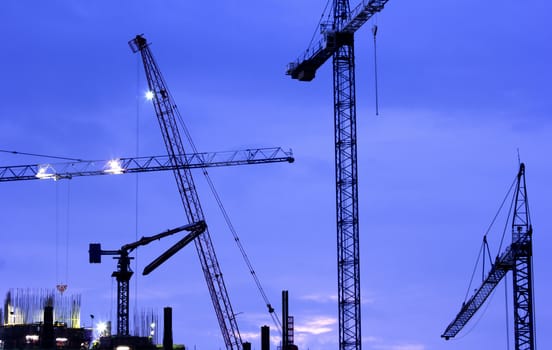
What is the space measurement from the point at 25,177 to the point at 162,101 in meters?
47.1

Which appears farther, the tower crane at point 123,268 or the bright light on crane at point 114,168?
the bright light on crane at point 114,168

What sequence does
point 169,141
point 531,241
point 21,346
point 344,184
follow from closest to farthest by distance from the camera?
point 531,241
point 344,184
point 21,346
point 169,141

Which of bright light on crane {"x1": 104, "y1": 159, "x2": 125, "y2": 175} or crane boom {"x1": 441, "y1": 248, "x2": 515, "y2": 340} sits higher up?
bright light on crane {"x1": 104, "y1": 159, "x2": 125, "y2": 175}

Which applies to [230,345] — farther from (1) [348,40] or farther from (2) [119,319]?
(1) [348,40]

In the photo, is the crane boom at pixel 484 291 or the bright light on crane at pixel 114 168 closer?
the crane boom at pixel 484 291

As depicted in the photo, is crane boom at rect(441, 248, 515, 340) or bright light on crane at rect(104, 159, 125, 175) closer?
crane boom at rect(441, 248, 515, 340)

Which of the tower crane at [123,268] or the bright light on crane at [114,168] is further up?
the bright light on crane at [114,168]

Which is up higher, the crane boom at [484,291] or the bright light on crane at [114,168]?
the bright light on crane at [114,168]

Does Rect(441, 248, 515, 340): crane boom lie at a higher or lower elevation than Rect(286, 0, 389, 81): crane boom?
lower

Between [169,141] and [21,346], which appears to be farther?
[169,141]

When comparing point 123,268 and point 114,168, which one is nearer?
Answer: point 123,268

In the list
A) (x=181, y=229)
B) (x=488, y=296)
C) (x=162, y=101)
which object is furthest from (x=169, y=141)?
(x=488, y=296)

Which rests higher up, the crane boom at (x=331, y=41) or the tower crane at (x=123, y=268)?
the crane boom at (x=331, y=41)

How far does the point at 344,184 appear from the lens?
4924 inches
